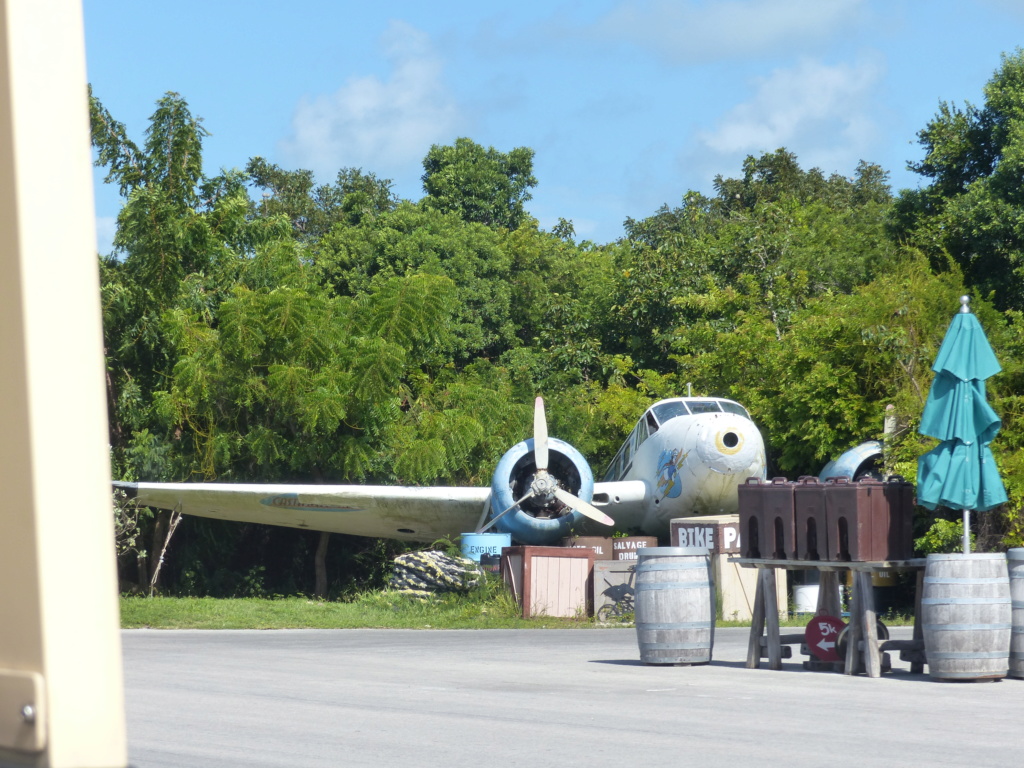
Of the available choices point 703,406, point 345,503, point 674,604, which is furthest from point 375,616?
point 674,604

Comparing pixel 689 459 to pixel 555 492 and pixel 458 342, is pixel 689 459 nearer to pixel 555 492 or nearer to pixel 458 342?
pixel 555 492

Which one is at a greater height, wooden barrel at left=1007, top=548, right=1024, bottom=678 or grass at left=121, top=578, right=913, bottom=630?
wooden barrel at left=1007, top=548, right=1024, bottom=678

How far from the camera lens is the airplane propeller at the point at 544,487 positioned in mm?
18891

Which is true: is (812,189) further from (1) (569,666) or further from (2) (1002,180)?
(1) (569,666)

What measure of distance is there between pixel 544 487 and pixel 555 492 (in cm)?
19

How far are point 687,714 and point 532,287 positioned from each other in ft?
108

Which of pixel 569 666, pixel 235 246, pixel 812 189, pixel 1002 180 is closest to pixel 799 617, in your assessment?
pixel 569 666

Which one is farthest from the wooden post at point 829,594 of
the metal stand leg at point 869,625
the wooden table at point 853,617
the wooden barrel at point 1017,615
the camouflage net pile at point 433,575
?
the camouflage net pile at point 433,575

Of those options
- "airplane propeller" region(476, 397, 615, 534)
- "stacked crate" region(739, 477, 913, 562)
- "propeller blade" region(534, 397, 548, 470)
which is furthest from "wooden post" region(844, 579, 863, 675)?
"propeller blade" region(534, 397, 548, 470)

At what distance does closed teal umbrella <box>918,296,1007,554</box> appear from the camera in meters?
10.4

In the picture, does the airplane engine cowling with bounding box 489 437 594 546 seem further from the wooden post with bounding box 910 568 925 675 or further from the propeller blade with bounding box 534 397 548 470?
the wooden post with bounding box 910 568 925 675

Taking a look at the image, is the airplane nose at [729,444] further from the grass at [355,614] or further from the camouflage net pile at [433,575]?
the camouflage net pile at [433,575]

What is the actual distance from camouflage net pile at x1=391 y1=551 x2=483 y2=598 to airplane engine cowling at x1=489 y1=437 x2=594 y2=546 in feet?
3.17

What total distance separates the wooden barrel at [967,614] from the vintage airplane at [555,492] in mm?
8633
